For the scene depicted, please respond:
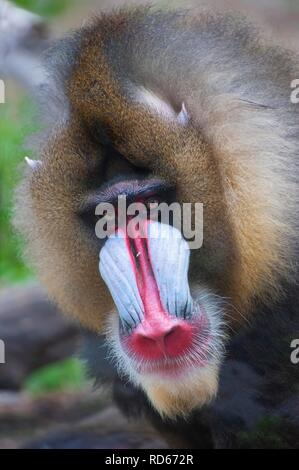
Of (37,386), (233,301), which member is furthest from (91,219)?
(37,386)

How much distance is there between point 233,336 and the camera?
3410 mm

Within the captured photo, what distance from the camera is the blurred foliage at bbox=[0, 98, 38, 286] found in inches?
150

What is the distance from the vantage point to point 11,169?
13.3 feet

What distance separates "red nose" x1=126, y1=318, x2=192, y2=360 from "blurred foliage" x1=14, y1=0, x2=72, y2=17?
462 cm

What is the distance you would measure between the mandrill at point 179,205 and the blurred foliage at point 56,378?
2452 millimetres

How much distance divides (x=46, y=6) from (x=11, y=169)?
3.81 meters

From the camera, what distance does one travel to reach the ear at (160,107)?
10.6ft
